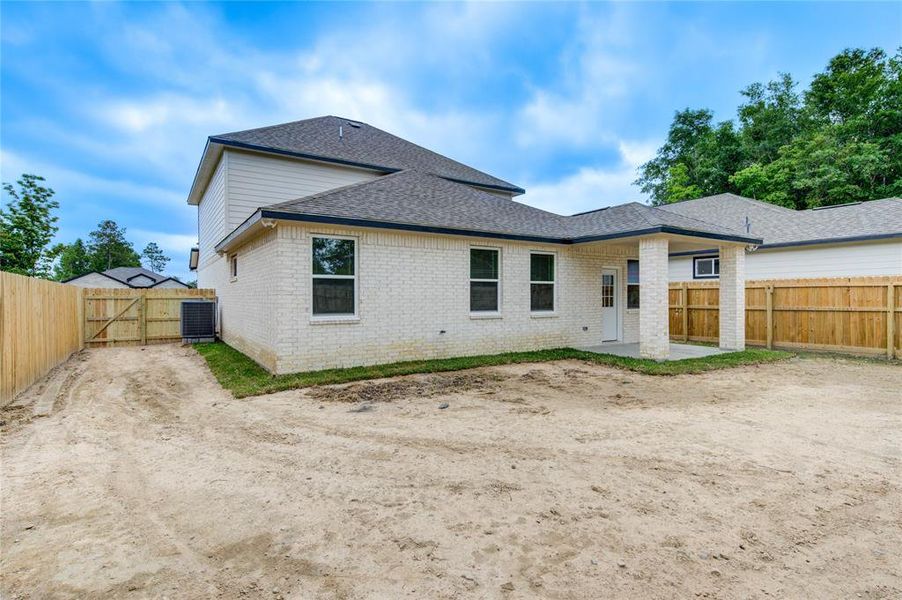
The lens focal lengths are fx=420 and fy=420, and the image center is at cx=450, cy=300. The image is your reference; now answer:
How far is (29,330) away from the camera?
7.54 m

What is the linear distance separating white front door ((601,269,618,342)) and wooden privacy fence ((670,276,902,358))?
3.39 metres

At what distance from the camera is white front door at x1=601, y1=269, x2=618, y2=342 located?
1282 centimetres

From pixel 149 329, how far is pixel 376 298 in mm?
10493

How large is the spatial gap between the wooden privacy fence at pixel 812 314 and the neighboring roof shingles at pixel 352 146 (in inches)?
319

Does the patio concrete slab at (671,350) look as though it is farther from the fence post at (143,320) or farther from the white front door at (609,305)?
the fence post at (143,320)

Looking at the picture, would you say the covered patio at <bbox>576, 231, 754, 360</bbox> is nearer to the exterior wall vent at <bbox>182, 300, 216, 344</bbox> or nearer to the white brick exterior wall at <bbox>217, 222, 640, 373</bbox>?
the white brick exterior wall at <bbox>217, 222, 640, 373</bbox>

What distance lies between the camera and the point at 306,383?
762cm

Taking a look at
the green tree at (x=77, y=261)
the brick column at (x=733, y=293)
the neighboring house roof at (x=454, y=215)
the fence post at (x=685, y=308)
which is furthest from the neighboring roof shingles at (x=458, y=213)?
the green tree at (x=77, y=261)

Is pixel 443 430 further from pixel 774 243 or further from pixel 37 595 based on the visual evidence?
pixel 774 243

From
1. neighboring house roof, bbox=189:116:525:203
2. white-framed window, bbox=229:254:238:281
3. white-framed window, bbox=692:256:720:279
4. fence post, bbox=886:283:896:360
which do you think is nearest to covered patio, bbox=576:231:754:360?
fence post, bbox=886:283:896:360

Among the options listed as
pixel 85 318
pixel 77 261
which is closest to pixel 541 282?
pixel 85 318

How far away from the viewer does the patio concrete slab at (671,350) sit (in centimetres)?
1084

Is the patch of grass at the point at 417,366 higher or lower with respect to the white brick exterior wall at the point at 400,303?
lower

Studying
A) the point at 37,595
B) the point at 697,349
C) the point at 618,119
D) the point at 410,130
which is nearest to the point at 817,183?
the point at 618,119
